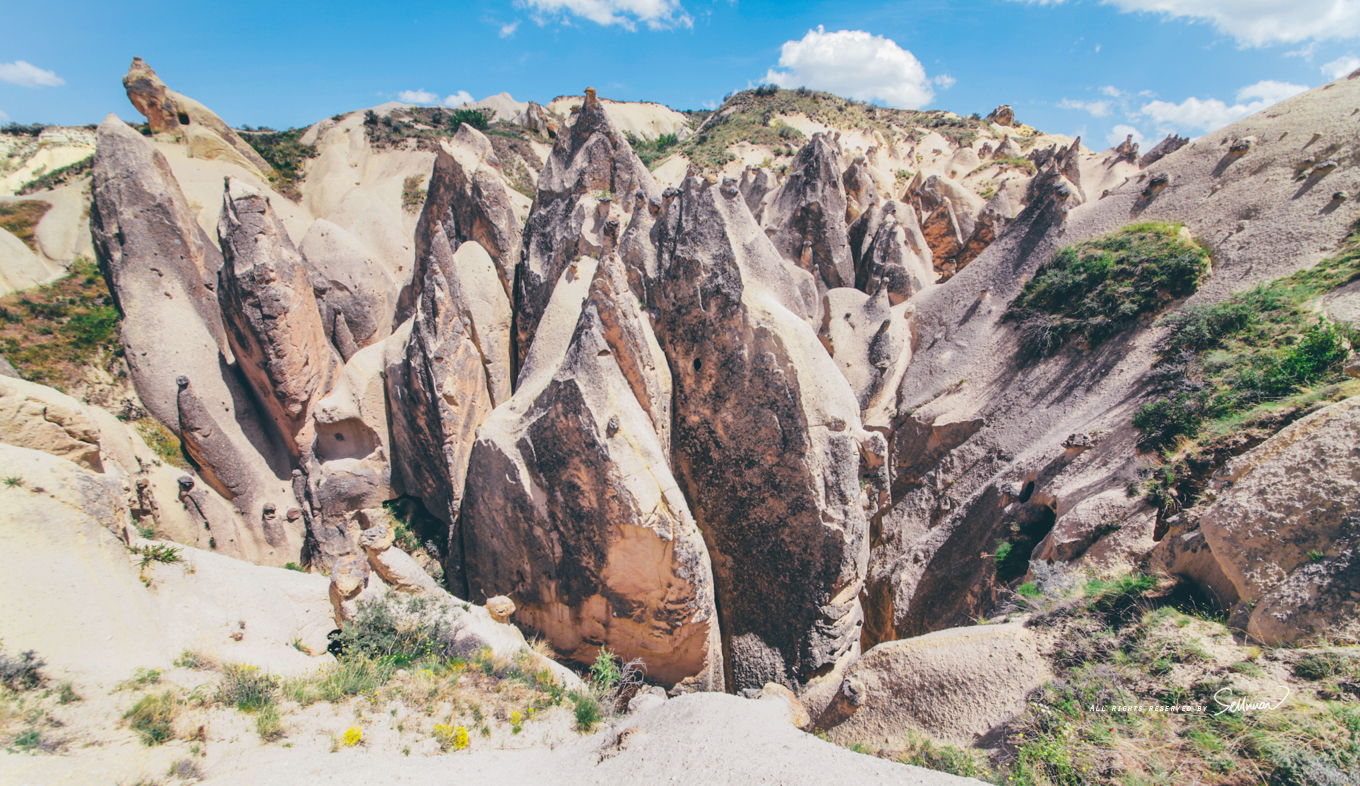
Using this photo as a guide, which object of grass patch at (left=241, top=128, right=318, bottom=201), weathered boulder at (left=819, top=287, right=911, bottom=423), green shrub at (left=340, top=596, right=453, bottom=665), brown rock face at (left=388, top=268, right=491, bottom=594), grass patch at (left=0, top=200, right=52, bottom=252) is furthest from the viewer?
grass patch at (left=241, top=128, right=318, bottom=201)

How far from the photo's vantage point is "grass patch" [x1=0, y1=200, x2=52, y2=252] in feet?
53.1

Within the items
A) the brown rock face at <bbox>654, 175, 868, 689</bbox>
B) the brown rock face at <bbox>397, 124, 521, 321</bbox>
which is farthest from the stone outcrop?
the brown rock face at <bbox>654, 175, 868, 689</bbox>

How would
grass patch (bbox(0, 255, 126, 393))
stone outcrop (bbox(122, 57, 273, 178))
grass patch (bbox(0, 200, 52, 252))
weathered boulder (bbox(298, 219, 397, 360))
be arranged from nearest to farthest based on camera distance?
grass patch (bbox(0, 255, 126, 393)) → weathered boulder (bbox(298, 219, 397, 360)) → grass patch (bbox(0, 200, 52, 252)) → stone outcrop (bbox(122, 57, 273, 178))

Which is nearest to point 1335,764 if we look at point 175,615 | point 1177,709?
point 1177,709

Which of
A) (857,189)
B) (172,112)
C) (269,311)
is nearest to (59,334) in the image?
(269,311)

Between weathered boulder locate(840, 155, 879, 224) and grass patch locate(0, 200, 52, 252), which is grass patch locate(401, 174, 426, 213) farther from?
weathered boulder locate(840, 155, 879, 224)

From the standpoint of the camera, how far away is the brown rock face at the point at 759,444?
787 cm

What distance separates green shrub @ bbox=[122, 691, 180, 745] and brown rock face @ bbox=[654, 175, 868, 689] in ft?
21.7

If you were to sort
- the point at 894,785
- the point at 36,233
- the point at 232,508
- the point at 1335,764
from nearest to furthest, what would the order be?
1. the point at 1335,764
2. the point at 894,785
3. the point at 232,508
4. the point at 36,233

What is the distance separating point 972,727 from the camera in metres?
4.90

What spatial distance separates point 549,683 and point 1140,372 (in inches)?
420

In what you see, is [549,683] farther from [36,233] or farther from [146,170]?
[36,233]

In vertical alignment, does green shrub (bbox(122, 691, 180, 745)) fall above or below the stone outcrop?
below

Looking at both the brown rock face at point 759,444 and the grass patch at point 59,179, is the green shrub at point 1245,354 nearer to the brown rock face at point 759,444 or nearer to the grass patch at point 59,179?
the brown rock face at point 759,444
